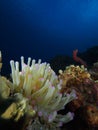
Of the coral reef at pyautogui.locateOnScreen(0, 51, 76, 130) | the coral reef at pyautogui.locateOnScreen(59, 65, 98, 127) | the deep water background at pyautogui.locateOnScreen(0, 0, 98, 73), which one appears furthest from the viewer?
the deep water background at pyautogui.locateOnScreen(0, 0, 98, 73)

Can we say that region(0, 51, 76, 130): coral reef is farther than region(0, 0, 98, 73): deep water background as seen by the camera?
No

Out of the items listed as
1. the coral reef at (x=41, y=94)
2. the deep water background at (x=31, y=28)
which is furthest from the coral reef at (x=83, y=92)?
the deep water background at (x=31, y=28)

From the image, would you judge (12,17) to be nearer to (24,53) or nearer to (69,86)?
(24,53)

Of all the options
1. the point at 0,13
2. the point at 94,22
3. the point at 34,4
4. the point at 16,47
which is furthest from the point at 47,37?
the point at 0,13

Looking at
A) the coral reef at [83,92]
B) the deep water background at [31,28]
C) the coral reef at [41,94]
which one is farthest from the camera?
the deep water background at [31,28]

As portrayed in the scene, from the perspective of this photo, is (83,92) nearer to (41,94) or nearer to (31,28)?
(41,94)

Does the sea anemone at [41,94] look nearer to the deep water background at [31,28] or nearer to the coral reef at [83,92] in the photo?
the coral reef at [83,92]

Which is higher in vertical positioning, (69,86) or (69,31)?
(69,31)

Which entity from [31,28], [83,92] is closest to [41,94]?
[83,92]

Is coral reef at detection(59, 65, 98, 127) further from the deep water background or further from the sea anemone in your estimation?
the deep water background

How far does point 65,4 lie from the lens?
70.8m

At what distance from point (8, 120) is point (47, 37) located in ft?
198

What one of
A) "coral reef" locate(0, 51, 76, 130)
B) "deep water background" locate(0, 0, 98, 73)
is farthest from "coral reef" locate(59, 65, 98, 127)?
"deep water background" locate(0, 0, 98, 73)

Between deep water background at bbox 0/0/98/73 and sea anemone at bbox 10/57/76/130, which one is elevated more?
deep water background at bbox 0/0/98/73
